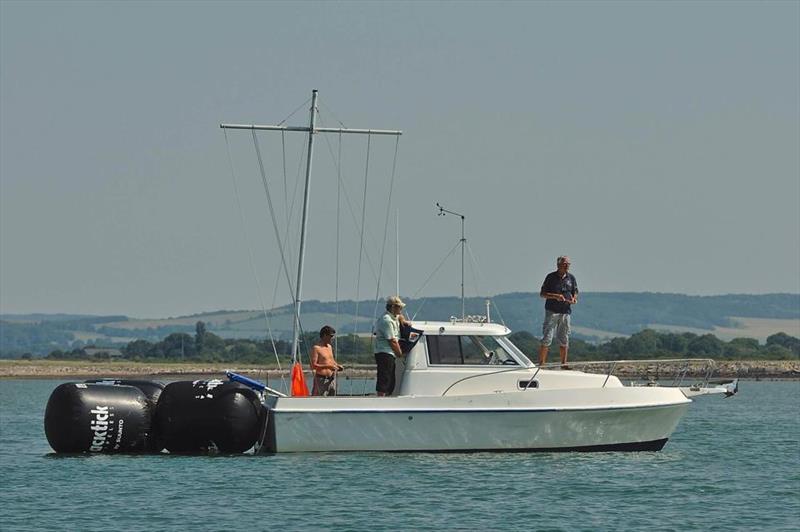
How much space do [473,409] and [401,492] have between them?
3.06 metres

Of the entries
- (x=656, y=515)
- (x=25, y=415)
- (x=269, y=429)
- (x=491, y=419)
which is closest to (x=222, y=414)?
(x=269, y=429)

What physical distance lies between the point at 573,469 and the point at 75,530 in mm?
7909

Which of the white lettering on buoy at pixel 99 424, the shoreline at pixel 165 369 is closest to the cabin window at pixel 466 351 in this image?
the white lettering on buoy at pixel 99 424

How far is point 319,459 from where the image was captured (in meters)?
24.6

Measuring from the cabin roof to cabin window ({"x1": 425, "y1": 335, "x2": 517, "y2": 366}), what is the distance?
0.08m

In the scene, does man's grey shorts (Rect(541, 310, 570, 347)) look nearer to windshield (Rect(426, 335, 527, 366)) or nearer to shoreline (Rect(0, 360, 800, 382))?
windshield (Rect(426, 335, 527, 366))

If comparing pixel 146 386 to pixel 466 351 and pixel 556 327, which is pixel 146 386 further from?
pixel 556 327

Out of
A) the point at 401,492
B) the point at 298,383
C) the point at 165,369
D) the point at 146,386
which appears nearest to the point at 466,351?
the point at 298,383

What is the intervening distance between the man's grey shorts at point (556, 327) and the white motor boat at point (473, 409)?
644mm

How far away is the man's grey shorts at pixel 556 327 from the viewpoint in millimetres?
26312

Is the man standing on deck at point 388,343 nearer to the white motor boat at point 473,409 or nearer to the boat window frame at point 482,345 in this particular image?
the white motor boat at point 473,409

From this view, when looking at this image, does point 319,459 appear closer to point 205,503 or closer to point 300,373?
point 300,373

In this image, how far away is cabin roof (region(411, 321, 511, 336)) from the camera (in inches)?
1005

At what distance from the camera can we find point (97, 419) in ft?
80.7
